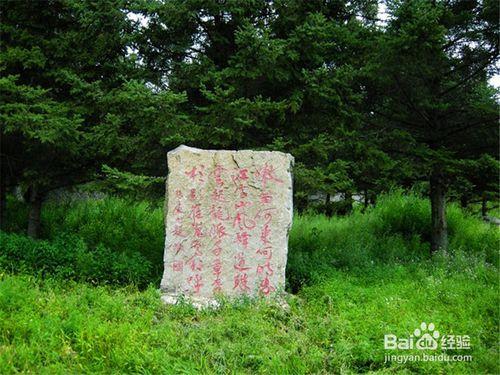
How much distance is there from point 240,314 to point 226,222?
1.43m

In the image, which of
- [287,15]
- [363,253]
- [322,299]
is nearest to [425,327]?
[322,299]

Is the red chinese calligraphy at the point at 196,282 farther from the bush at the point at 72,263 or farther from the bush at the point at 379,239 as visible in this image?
the bush at the point at 379,239

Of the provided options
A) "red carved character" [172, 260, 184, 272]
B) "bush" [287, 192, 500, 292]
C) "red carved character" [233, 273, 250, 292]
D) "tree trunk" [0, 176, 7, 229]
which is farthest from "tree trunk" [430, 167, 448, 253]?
"tree trunk" [0, 176, 7, 229]

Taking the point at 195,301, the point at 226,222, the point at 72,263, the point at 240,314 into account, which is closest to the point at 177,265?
the point at 195,301

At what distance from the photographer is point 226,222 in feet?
21.1

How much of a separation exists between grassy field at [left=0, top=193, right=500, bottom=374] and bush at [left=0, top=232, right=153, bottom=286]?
17 mm

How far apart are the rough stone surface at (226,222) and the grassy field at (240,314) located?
0.51m

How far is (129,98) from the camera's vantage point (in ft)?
20.9

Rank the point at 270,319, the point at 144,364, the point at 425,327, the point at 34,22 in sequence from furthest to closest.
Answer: the point at 34,22, the point at 270,319, the point at 425,327, the point at 144,364

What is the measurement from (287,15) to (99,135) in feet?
10.9

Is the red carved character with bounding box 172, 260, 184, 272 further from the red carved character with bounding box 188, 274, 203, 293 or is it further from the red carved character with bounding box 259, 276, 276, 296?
the red carved character with bounding box 259, 276, 276, 296

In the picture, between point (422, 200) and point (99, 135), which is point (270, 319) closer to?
point (99, 135)

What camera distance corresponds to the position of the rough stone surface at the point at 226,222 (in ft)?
20.7

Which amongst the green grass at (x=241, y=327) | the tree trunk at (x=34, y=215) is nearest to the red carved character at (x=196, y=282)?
the green grass at (x=241, y=327)
